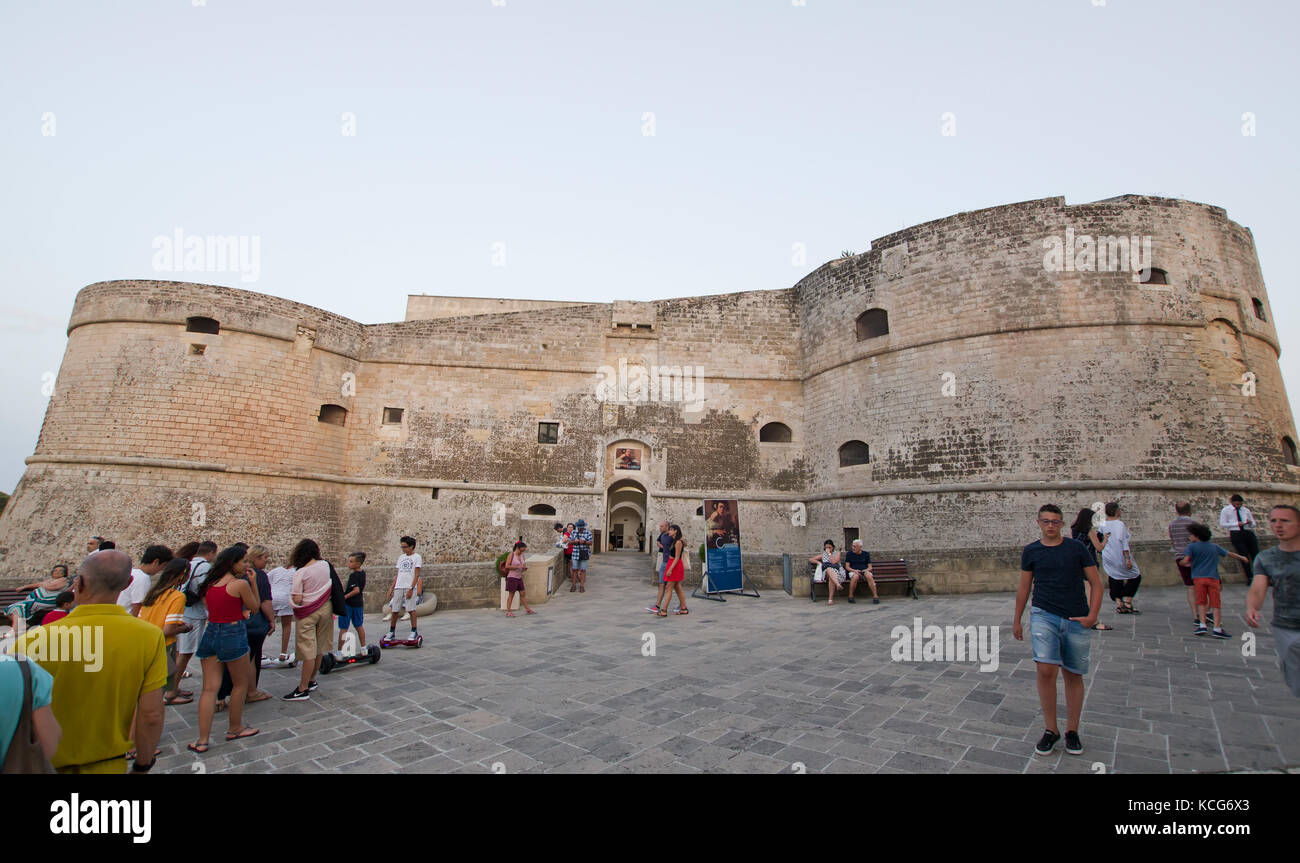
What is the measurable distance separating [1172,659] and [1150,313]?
35.6 feet

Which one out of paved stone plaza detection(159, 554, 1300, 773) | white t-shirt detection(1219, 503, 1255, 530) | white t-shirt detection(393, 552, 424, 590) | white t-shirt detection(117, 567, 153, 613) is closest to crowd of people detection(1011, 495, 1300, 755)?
paved stone plaza detection(159, 554, 1300, 773)

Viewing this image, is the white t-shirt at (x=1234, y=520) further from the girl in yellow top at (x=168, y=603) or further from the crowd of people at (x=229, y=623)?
the girl in yellow top at (x=168, y=603)

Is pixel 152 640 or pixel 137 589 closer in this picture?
pixel 152 640

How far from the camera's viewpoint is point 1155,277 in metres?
12.5

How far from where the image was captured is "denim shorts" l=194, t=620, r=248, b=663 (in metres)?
3.67

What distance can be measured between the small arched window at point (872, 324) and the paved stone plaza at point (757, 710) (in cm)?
1017

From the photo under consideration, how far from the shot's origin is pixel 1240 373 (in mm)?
12023

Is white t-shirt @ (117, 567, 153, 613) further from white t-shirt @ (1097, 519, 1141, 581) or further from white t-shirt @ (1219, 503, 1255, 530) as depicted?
white t-shirt @ (1219, 503, 1255, 530)

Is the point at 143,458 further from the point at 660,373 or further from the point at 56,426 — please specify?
the point at 660,373

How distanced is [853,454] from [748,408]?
139 inches

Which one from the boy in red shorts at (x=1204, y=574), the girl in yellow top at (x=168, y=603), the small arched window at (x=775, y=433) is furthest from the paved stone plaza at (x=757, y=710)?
the small arched window at (x=775, y=433)

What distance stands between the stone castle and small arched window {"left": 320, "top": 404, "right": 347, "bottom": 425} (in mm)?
74

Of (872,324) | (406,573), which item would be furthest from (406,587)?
(872,324)

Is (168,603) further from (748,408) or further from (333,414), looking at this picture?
(748,408)
